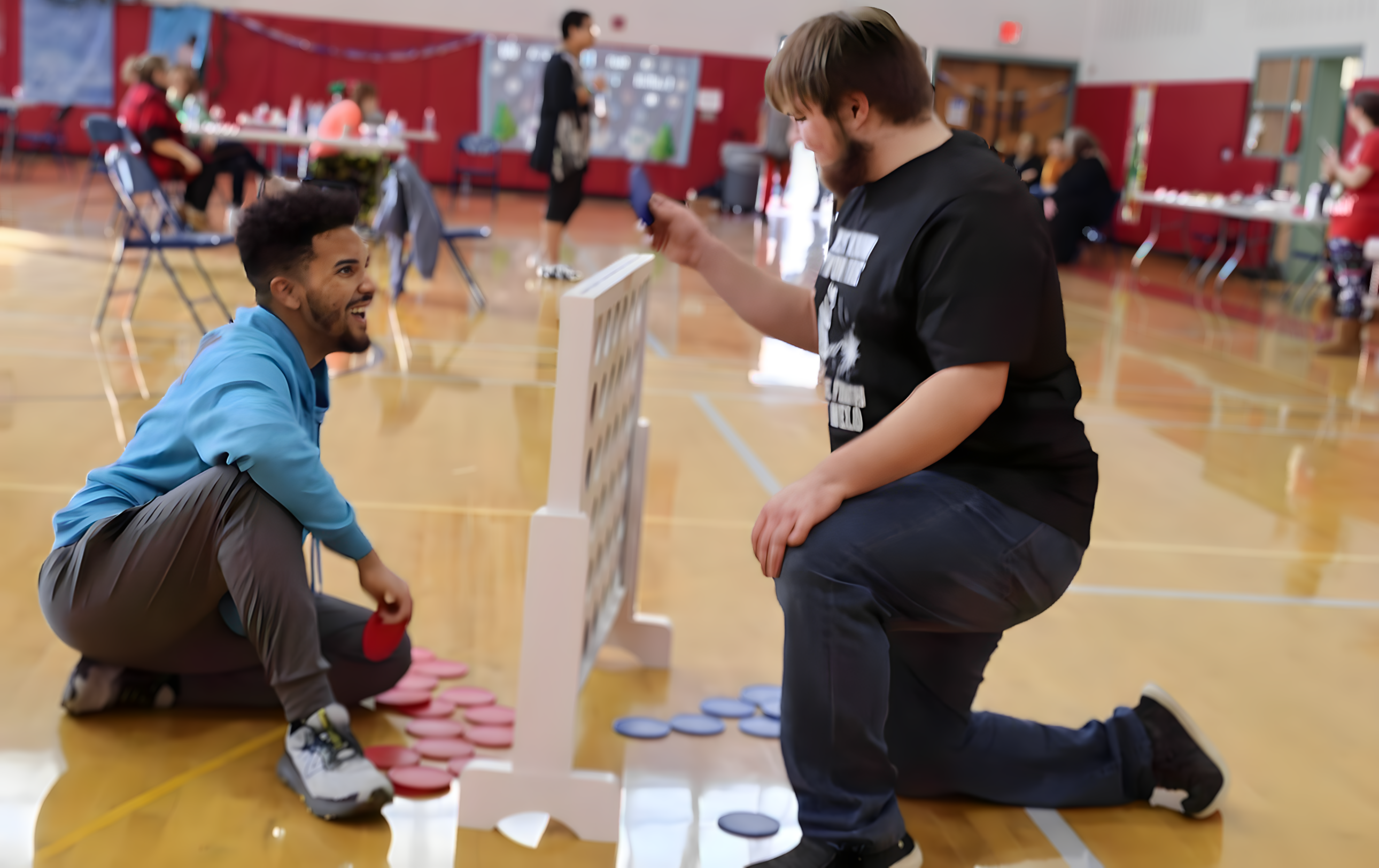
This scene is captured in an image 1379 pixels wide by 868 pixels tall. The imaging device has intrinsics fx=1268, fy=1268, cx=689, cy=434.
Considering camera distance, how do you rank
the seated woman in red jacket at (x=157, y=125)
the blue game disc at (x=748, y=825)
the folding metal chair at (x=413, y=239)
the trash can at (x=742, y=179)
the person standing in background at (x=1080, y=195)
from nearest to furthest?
the blue game disc at (x=748, y=825) → the folding metal chair at (x=413, y=239) → the seated woman in red jacket at (x=157, y=125) → the person standing in background at (x=1080, y=195) → the trash can at (x=742, y=179)

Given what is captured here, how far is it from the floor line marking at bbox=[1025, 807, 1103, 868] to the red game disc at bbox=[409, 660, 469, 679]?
38.7 inches

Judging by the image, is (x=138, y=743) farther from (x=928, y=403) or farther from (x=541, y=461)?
(x=541, y=461)

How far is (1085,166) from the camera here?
1106 cm

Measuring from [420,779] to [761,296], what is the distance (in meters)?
0.86

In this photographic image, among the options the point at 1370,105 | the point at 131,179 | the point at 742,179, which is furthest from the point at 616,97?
the point at 131,179

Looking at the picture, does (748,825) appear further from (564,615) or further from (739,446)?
(739,446)

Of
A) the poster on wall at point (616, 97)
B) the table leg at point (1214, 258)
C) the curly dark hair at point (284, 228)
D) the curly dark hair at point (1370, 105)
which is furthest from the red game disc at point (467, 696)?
the poster on wall at point (616, 97)

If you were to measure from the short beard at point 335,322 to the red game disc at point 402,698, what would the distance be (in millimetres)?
606

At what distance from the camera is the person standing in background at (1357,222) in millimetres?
7027

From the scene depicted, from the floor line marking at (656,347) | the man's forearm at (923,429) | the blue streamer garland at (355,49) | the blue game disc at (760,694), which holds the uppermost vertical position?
the blue streamer garland at (355,49)

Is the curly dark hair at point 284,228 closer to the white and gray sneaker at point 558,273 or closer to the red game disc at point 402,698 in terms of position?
the red game disc at point 402,698

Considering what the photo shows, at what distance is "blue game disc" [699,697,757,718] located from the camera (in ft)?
7.14

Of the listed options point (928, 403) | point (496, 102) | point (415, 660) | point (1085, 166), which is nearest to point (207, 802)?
point (415, 660)

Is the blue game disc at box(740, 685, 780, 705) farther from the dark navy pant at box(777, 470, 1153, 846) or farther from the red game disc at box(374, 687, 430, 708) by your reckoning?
the dark navy pant at box(777, 470, 1153, 846)
